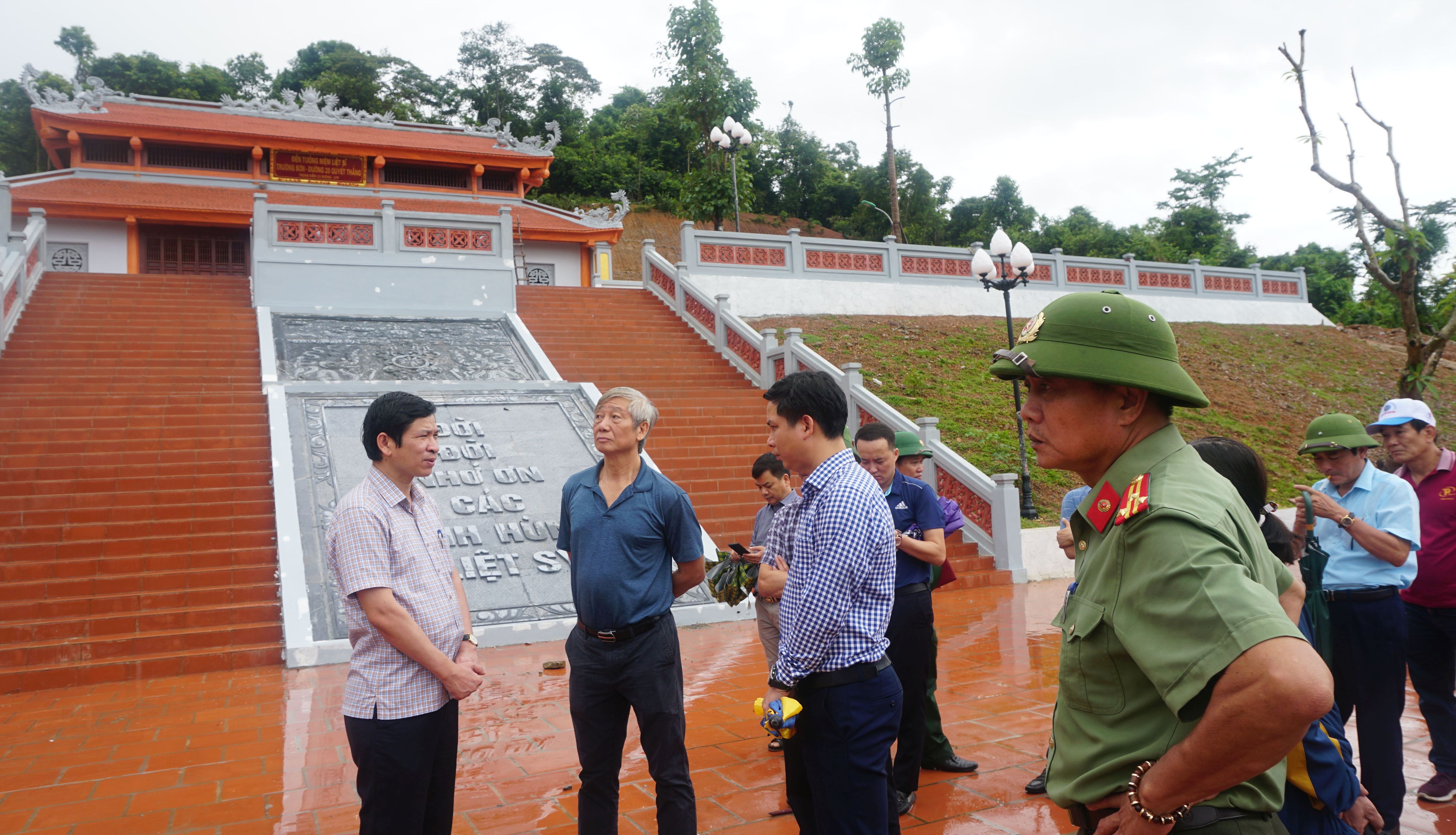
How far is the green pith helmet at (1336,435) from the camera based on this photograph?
10.7 ft

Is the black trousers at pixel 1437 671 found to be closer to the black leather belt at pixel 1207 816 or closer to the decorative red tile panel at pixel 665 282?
the black leather belt at pixel 1207 816

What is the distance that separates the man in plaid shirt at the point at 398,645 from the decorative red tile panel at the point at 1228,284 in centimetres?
2514

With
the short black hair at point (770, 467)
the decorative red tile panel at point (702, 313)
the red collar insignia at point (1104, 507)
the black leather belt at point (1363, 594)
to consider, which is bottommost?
the black leather belt at point (1363, 594)

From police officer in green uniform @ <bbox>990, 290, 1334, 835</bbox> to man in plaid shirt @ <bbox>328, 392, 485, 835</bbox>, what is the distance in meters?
1.77

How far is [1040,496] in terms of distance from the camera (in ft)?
40.0

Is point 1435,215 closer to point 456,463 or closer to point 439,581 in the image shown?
point 456,463

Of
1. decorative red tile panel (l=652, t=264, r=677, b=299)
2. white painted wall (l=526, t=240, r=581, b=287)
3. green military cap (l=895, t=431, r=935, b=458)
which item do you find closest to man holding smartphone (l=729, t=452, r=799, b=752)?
green military cap (l=895, t=431, r=935, b=458)

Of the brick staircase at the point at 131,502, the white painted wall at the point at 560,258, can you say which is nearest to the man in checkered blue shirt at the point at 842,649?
the brick staircase at the point at 131,502

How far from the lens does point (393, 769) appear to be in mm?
2494

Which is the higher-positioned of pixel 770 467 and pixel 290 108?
pixel 290 108

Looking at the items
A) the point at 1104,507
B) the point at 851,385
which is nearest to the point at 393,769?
the point at 1104,507

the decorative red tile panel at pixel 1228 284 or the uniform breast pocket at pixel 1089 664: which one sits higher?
the decorative red tile panel at pixel 1228 284

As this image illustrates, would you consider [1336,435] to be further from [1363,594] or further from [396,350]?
[396,350]

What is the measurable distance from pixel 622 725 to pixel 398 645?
3.03 feet
